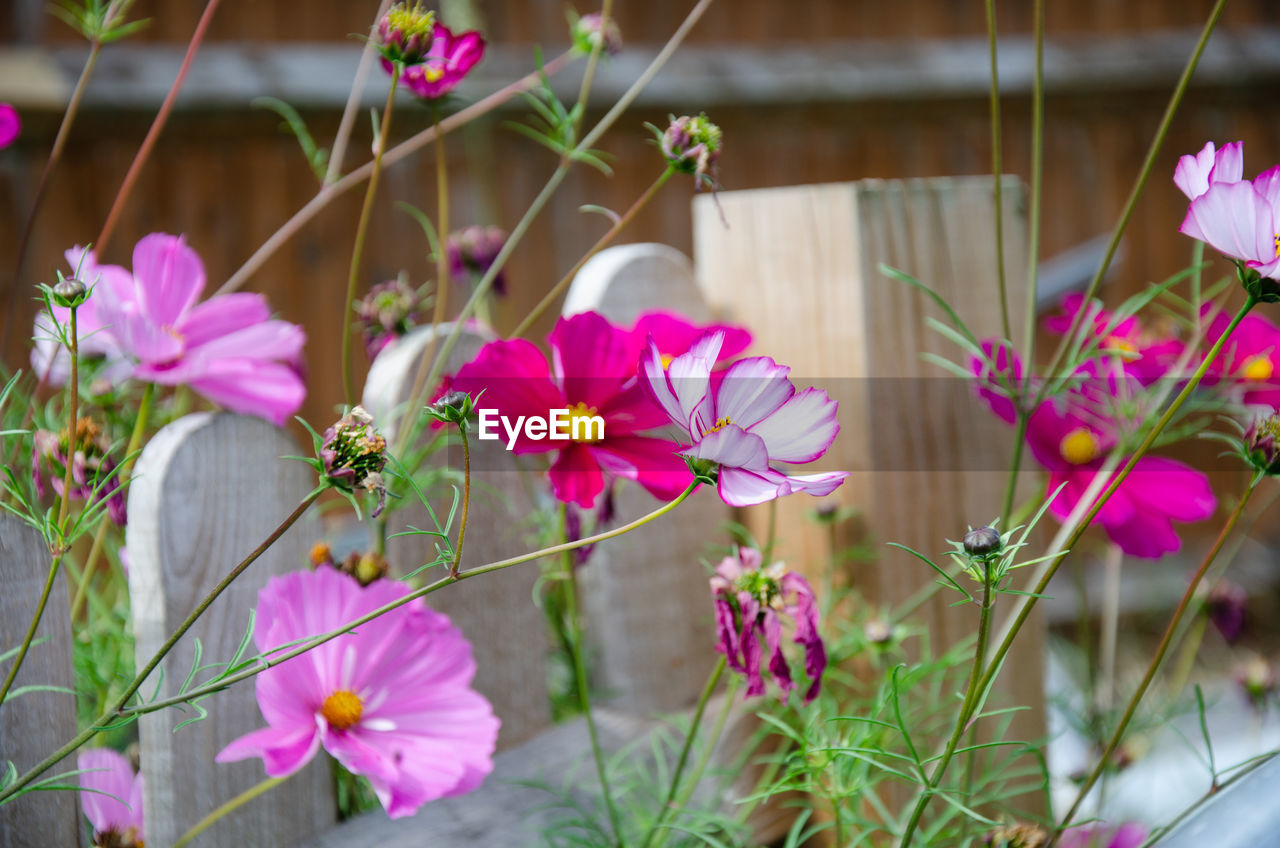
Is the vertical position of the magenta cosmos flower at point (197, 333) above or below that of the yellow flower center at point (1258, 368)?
above

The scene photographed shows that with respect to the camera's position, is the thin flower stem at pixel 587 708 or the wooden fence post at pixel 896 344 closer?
the thin flower stem at pixel 587 708

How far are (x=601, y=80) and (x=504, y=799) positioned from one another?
1562 millimetres

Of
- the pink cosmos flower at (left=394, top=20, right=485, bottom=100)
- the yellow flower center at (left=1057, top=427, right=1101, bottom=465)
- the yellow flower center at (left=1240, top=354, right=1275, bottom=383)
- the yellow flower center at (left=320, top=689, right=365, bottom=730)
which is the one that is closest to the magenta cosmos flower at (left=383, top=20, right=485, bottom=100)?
the pink cosmos flower at (left=394, top=20, right=485, bottom=100)

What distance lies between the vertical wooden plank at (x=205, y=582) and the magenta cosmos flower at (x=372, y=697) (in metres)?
0.08

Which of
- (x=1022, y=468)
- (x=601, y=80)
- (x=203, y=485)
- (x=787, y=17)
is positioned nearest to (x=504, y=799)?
(x=203, y=485)

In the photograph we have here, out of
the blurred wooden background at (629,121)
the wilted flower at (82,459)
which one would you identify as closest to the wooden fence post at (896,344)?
the wilted flower at (82,459)

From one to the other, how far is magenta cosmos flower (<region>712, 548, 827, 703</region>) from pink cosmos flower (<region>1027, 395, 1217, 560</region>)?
183 millimetres

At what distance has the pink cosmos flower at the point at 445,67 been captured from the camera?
53 cm

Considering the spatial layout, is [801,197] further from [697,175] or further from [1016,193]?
[697,175]

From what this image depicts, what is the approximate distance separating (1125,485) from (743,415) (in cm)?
37

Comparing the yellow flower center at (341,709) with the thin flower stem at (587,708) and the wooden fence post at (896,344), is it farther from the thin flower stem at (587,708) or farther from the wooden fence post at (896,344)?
the wooden fence post at (896,344)

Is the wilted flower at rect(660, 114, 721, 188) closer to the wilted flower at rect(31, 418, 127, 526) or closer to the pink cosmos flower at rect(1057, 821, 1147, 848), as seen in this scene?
the wilted flower at rect(31, 418, 127, 526)

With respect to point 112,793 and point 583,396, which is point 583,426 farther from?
point 112,793

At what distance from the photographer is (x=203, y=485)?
55cm
